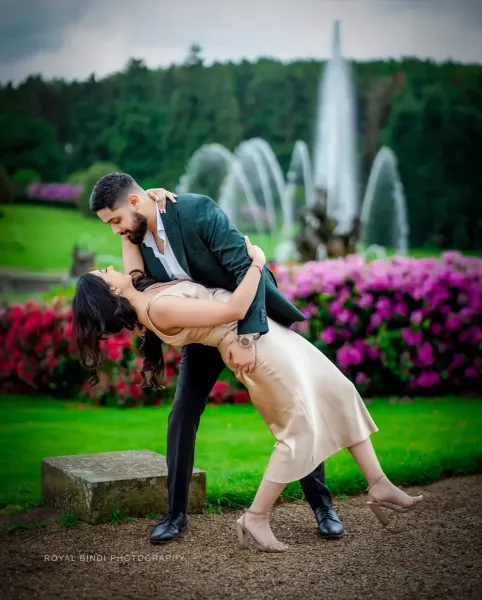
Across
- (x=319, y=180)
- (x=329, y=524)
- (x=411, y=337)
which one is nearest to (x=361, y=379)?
(x=411, y=337)

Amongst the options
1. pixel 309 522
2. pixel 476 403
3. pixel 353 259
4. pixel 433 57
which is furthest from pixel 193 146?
pixel 309 522

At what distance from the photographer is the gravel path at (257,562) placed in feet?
9.19

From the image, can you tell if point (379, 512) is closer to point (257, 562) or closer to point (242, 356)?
point (257, 562)

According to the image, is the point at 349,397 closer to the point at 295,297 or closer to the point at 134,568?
the point at 134,568

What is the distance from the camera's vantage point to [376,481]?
3154 millimetres

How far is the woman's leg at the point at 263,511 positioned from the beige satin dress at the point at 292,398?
0.04m

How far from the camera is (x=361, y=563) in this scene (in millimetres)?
3074

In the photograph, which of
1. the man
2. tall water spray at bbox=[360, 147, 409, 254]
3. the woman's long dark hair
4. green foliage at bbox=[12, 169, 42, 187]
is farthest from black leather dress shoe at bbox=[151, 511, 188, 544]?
tall water spray at bbox=[360, 147, 409, 254]

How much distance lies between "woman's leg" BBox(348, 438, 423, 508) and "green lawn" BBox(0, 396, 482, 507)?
0.90m

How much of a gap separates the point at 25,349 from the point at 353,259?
9.38ft

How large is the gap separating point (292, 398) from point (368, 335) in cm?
393

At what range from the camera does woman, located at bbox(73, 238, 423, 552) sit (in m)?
3.07

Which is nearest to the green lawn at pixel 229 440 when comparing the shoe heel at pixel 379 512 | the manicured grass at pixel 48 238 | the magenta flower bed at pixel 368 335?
the magenta flower bed at pixel 368 335

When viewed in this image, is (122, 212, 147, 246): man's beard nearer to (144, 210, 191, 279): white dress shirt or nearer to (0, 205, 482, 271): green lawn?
(144, 210, 191, 279): white dress shirt
